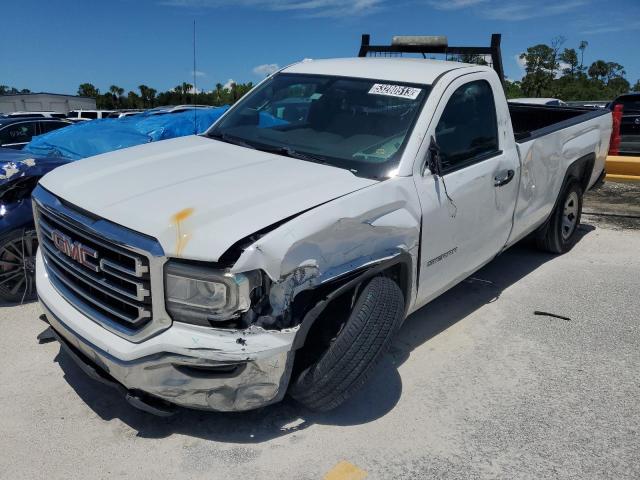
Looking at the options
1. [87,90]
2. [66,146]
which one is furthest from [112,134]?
[87,90]

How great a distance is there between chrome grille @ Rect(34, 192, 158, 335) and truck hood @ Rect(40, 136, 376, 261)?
5.1 inches

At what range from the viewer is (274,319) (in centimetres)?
258

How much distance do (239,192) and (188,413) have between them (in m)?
1.26

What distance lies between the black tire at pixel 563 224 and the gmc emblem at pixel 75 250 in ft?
14.0

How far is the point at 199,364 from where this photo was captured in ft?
8.36

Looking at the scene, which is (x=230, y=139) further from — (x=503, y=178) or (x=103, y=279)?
(x=503, y=178)

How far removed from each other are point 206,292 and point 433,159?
5.40 ft

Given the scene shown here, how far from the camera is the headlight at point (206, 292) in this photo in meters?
2.49

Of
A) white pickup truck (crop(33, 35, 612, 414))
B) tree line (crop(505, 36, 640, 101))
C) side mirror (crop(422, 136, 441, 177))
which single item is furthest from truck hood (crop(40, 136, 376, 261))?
tree line (crop(505, 36, 640, 101))

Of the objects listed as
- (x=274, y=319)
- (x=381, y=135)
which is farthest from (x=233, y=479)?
(x=381, y=135)

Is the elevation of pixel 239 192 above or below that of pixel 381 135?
below

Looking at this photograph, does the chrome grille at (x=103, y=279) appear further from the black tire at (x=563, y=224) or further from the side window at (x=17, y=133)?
the side window at (x=17, y=133)

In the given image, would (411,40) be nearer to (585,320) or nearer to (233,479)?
(585,320)

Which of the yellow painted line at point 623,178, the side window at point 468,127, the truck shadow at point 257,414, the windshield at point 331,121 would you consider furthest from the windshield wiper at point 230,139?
the yellow painted line at point 623,178
